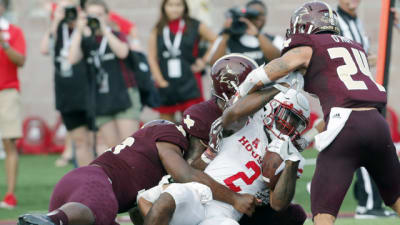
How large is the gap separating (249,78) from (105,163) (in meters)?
1.01

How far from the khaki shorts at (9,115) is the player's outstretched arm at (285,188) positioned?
444 cm

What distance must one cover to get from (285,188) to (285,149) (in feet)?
0.73

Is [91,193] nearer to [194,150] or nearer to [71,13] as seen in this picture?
[194,150]

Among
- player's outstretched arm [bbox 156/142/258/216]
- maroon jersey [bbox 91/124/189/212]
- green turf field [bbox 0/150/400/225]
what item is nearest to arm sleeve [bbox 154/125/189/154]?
maroon jersey [bbox 91/124/189/212]

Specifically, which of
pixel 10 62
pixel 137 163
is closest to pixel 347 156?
pixel 137 163

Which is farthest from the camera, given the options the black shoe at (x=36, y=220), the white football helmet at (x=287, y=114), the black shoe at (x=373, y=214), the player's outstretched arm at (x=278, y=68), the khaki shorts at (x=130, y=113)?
the khaki shorts at (x=130, y=113)

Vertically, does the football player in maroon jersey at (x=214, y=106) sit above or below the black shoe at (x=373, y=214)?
above

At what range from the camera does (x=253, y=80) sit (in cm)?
536

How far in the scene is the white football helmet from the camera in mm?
5543

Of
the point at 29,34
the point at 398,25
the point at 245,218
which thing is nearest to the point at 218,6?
the point at 29,34

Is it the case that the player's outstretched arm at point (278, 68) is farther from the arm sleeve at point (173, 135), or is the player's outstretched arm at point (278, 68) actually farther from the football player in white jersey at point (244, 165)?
the arm sleeve at point (173, 135)

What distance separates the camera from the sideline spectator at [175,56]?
9906 millimetres

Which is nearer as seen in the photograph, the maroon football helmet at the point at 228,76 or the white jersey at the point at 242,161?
the white jersey at the point at 242,161

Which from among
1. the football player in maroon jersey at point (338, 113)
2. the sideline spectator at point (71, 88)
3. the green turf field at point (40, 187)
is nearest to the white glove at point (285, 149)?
the football player in maroon jersey at point (338, 113)
